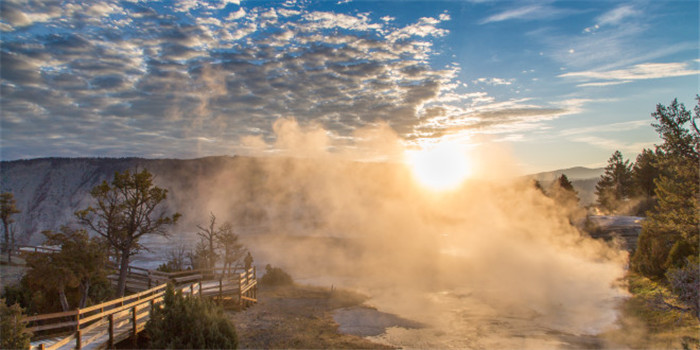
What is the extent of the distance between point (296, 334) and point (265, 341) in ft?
4.95

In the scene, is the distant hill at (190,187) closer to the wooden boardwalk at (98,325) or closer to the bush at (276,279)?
the bush at (276,279)

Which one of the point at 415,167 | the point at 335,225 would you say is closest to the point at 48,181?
the point at 335,225

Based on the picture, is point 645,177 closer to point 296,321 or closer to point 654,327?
point 654,327

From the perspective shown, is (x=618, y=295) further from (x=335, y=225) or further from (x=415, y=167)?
(x=415, y=167)

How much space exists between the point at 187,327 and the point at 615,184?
188 feet

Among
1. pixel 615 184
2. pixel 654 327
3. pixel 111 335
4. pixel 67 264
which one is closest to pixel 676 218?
pixel 654 327

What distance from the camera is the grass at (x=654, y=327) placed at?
41.3ft

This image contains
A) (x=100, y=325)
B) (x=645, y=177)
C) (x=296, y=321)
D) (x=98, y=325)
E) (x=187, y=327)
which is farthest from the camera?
(x=645, y=177)

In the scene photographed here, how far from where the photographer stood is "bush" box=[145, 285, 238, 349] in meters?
10.3

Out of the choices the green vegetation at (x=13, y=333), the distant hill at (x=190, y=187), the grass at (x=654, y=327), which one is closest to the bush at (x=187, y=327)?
the green vegetation at (x=13, y=333)

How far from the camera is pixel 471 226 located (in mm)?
46000

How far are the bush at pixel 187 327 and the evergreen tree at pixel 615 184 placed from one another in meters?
49.6

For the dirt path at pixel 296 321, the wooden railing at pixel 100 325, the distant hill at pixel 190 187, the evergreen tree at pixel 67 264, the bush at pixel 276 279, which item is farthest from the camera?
the distant hill at pixel 190 187

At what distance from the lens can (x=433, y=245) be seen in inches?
1779
